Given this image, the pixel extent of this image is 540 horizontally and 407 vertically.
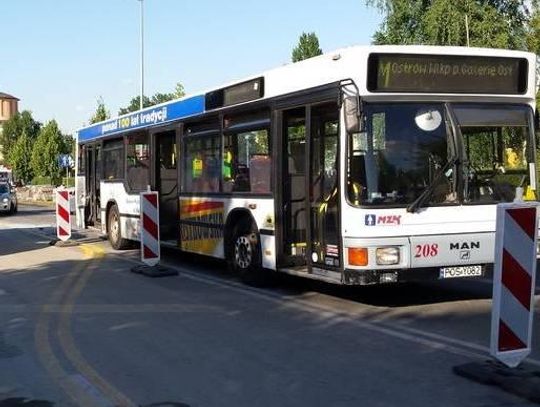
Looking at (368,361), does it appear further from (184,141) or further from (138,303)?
(184,141)

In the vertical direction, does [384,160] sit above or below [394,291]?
above

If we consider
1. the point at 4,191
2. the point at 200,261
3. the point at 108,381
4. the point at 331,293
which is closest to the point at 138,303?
the point at 331,293

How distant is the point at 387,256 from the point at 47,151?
74184 millimetres

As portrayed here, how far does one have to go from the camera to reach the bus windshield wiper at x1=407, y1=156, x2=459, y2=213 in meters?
8.57

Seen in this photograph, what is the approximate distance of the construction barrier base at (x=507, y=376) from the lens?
5492 millimetres

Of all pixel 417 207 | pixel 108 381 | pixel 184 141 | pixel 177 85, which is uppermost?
pixel 177 85

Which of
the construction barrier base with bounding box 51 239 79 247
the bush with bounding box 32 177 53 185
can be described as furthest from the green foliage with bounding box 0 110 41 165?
the construction barrier base with bounding box 51 239 79 247

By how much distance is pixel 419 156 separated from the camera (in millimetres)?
8625

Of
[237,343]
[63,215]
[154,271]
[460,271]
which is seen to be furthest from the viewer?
[63,215]

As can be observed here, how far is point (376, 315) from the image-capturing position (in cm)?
883

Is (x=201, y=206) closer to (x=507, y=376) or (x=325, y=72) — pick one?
(x=325, y=72)

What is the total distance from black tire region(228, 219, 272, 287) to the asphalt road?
28cm

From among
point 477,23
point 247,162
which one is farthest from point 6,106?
point 247,162

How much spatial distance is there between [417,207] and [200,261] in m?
6.90
